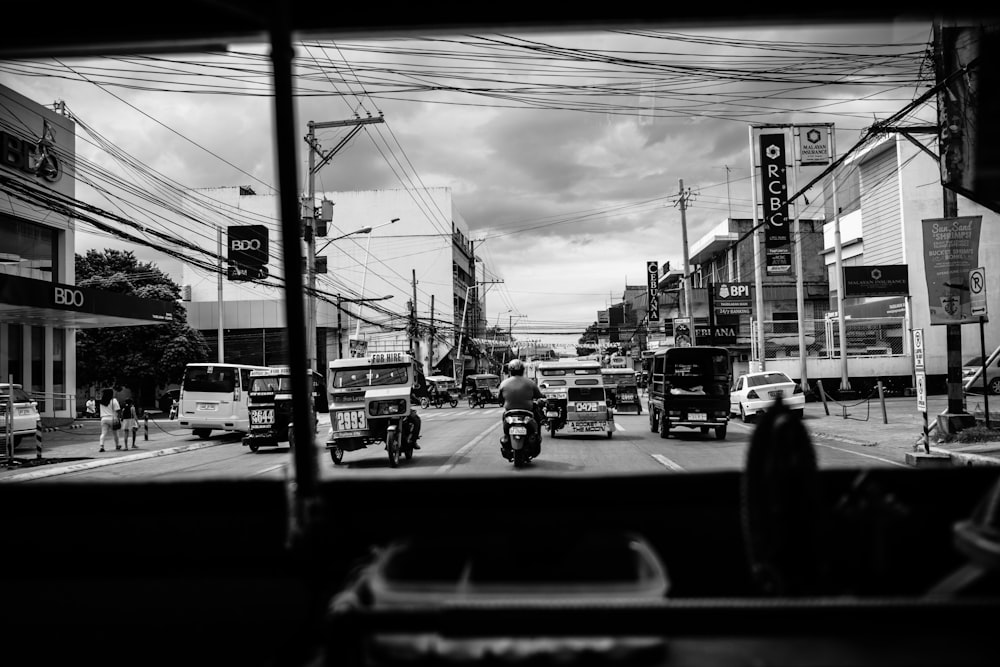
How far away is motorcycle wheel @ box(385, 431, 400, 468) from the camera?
12773mm

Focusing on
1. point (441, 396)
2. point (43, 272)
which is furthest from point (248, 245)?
point (441, 396)

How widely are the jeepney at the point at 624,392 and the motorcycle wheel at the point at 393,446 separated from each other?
17153 millimetres

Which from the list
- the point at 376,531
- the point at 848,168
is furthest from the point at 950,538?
the point at 848,168

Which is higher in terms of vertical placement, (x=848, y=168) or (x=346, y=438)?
(x=848, y=168)

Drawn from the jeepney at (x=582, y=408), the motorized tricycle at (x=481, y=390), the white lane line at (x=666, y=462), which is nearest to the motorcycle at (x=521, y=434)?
the white lane line at (x=666, y=462)

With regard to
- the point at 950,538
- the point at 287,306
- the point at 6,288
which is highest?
the point at 6,288

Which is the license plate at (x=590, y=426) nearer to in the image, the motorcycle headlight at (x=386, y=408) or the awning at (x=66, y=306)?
the motorcycle headlight at (x=386, y=408)

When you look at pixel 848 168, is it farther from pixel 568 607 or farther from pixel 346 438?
pixel 568 607

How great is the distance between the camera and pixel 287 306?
2.32 m

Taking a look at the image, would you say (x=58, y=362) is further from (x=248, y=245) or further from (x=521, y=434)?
(x=521, y=434)

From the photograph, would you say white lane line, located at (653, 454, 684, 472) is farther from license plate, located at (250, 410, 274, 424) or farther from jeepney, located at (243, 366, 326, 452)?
license plate, located at (250, 410, 274, 424)

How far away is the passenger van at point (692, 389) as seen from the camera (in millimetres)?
17469

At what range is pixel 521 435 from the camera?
37.3 feet

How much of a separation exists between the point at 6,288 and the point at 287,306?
20679 millimetres
